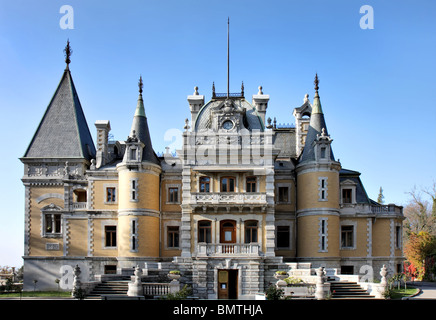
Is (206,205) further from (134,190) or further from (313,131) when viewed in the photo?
(313,131)

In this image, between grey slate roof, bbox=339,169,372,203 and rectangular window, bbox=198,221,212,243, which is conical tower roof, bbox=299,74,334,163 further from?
rectangular window, bbox=198,221,212,243

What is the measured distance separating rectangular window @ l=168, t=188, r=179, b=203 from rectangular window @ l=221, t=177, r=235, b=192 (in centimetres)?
487

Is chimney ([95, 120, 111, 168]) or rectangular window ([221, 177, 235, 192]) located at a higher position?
chimney ([95, 120, 111, 168])

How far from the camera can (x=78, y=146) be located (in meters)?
44.3

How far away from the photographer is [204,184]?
3956 cm

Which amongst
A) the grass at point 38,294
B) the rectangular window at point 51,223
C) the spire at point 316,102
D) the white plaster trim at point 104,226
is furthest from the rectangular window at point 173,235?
the spire at point 316,102

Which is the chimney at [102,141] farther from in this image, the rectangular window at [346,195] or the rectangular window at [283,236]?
the rectangular window at [346,195]

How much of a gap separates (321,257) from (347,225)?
449cm

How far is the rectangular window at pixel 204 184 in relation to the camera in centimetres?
3951

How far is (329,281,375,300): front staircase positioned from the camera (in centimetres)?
3181

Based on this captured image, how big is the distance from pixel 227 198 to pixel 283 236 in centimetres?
735

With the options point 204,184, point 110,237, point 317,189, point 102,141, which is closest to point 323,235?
point 317,189

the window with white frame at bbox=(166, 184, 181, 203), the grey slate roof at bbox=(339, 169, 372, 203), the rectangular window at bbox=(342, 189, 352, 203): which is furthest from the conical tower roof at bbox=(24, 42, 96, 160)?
the rectangular window at bbox=(342, 189, 352, 203)
